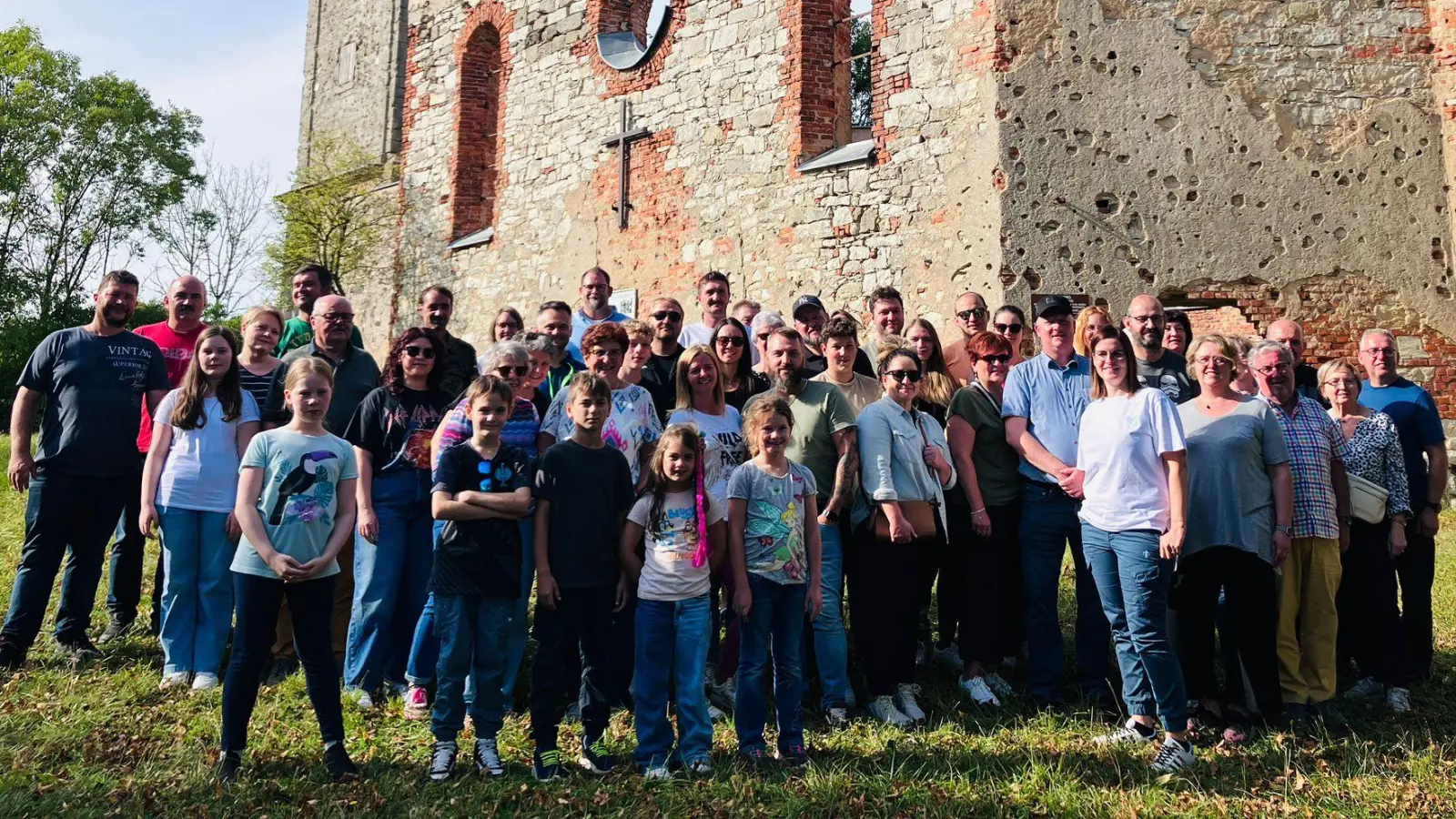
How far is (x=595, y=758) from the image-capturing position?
3.91 metres

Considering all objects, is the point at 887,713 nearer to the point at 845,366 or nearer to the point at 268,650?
the point at 845,366

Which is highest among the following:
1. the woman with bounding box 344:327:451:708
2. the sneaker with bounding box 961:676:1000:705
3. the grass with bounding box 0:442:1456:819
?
the woman with bounding box 344:327:451:708

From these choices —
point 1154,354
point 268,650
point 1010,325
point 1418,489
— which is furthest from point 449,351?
point 1418,489

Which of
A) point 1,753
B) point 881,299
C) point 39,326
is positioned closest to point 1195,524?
point 881,299

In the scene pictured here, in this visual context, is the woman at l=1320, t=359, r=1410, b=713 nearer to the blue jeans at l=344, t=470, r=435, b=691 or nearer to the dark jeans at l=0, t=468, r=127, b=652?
the blue jeans at l=344, t=470, r=435, b=691

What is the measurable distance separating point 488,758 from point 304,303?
10.4 feet

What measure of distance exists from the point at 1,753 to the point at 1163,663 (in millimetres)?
4606

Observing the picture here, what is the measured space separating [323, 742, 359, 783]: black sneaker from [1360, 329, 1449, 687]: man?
16.6 feet

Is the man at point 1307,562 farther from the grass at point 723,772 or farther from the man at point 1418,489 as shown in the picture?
the man at point 1418,489

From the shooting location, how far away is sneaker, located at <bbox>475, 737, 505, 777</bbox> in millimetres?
3848

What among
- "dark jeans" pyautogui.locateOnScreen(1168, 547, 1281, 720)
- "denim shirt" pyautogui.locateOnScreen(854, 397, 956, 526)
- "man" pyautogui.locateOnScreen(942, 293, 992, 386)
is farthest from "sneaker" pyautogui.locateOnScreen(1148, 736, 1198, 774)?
"man" pyautogui.locateOnScreen(942, 293, 992, 386)

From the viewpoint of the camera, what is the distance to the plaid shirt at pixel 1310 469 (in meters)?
4.71

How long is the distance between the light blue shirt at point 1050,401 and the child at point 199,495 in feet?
12.1

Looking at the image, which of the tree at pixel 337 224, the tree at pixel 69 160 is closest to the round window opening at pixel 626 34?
the tree at pixel 337 224
